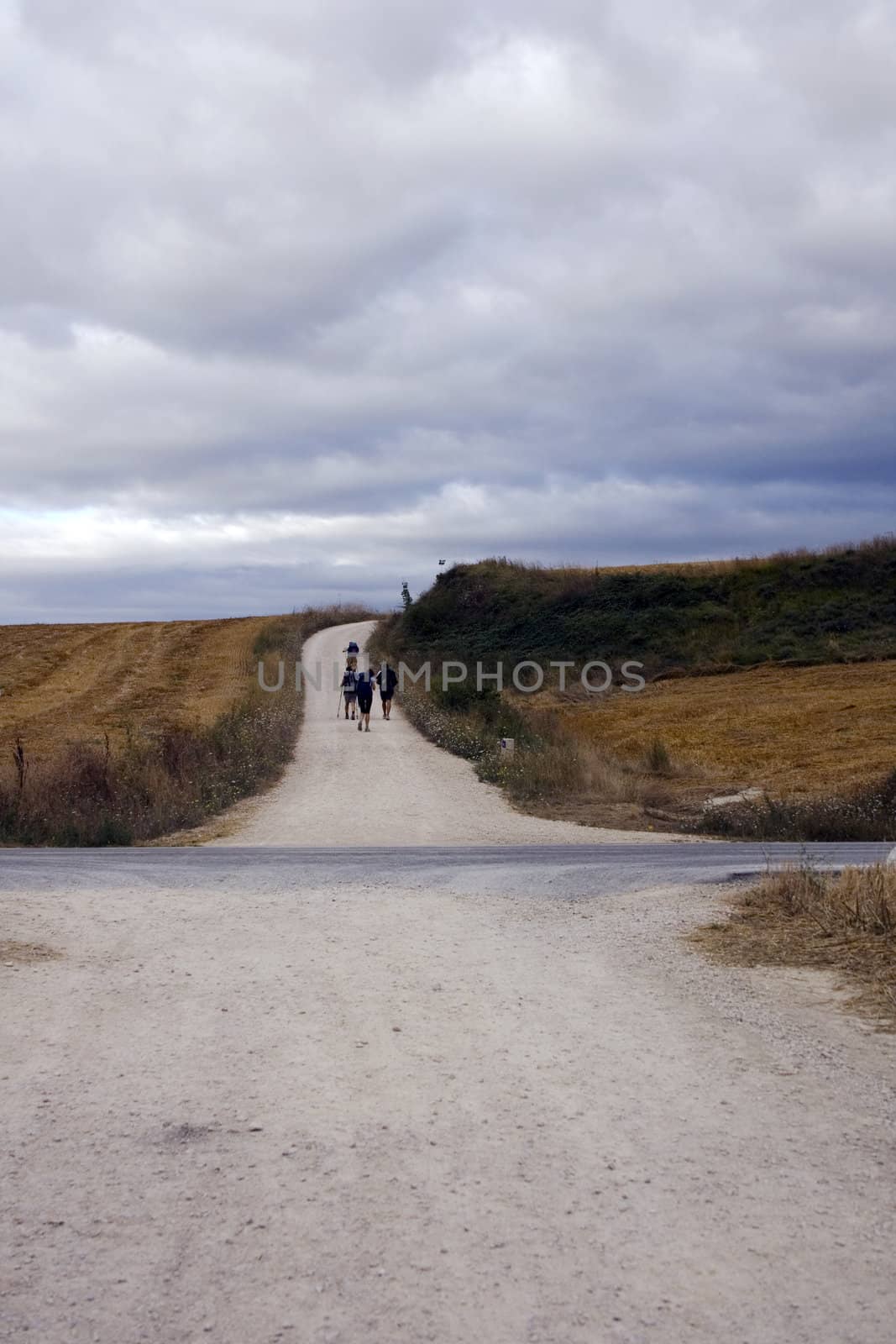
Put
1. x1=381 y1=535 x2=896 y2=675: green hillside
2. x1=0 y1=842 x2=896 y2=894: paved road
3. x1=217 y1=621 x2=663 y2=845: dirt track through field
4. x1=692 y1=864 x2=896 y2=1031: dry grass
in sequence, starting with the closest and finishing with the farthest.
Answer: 1. x1=692 y1=864 x2=896 y2=1031: dry grass
2. x1=0 y1=842 x2=896 y2=894: paved road
3. x1=217 y1=621 x2=663 y2=845: dirt track through field
4. x1=381 y1=535 x2=896 y2=675: green hillside

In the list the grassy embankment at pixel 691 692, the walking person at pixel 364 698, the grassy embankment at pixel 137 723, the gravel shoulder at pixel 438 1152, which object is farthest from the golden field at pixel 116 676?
the gravel shoulder at pixel 438 1152

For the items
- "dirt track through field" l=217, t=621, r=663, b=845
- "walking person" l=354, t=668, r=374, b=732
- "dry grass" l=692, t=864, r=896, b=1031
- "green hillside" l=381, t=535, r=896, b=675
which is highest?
"green hillside" l=381, t=535, r=896, b=675

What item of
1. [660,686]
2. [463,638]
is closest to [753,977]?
[660,686]

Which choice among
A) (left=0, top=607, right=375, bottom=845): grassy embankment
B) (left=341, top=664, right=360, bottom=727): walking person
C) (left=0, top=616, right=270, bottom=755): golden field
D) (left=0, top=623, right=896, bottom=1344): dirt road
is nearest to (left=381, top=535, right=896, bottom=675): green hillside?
(left=0, top=607, right=375, bottom=845): grassy embankment

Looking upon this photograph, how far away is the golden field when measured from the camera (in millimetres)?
35281

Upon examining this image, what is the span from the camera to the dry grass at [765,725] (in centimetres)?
2497

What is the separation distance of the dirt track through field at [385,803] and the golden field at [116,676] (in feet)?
14.7

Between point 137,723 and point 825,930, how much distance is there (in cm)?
2910

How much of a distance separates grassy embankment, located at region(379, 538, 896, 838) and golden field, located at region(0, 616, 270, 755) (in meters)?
7.44

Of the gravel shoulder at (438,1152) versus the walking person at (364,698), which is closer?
the gravel shoulder at (438,1152)

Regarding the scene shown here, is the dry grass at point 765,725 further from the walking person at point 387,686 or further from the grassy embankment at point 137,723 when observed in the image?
the grassy embankment at point 137,723

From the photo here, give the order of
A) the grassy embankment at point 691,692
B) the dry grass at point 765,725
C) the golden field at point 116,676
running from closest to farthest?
the grassy embankment at point 691,692, the dry grass at point 765,725, the golden field at point 116,676

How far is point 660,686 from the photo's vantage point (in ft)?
150

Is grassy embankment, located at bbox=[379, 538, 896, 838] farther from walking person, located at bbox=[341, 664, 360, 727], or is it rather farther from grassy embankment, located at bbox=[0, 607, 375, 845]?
grassy embankment, located at bbox=[0, 607, 375, 845]
